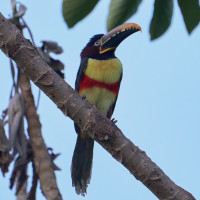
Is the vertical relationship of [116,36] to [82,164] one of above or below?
above

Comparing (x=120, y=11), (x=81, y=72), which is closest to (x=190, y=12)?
(x=120, y=11)

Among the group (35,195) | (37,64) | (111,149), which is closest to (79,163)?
(35,195)

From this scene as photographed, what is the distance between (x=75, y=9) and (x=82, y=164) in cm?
139

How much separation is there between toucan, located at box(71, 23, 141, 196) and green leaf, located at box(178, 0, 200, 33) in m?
0.60

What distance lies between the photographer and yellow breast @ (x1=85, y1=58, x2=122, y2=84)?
4.36 meters

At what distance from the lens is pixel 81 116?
2918 mm

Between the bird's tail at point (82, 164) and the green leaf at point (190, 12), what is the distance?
58.8 inches

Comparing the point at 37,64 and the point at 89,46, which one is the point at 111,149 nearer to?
the point at 37,64

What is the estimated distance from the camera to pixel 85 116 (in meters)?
2.91

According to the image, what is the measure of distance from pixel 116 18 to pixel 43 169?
1464 mm

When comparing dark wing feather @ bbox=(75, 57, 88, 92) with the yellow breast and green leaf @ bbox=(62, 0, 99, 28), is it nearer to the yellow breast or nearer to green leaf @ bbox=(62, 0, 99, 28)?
the yellow breast

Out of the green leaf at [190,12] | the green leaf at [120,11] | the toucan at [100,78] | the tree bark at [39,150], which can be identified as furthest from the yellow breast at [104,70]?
the green leaf at [190,12]

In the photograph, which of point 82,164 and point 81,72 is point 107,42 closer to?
point 81,72

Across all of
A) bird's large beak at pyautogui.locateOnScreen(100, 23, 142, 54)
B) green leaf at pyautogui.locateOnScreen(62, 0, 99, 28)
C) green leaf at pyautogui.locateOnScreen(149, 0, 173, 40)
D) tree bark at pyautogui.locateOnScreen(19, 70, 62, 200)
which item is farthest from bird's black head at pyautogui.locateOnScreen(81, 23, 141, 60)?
tree bark at pyautogui.locateOnScreen(19, 70, 62, 200)
